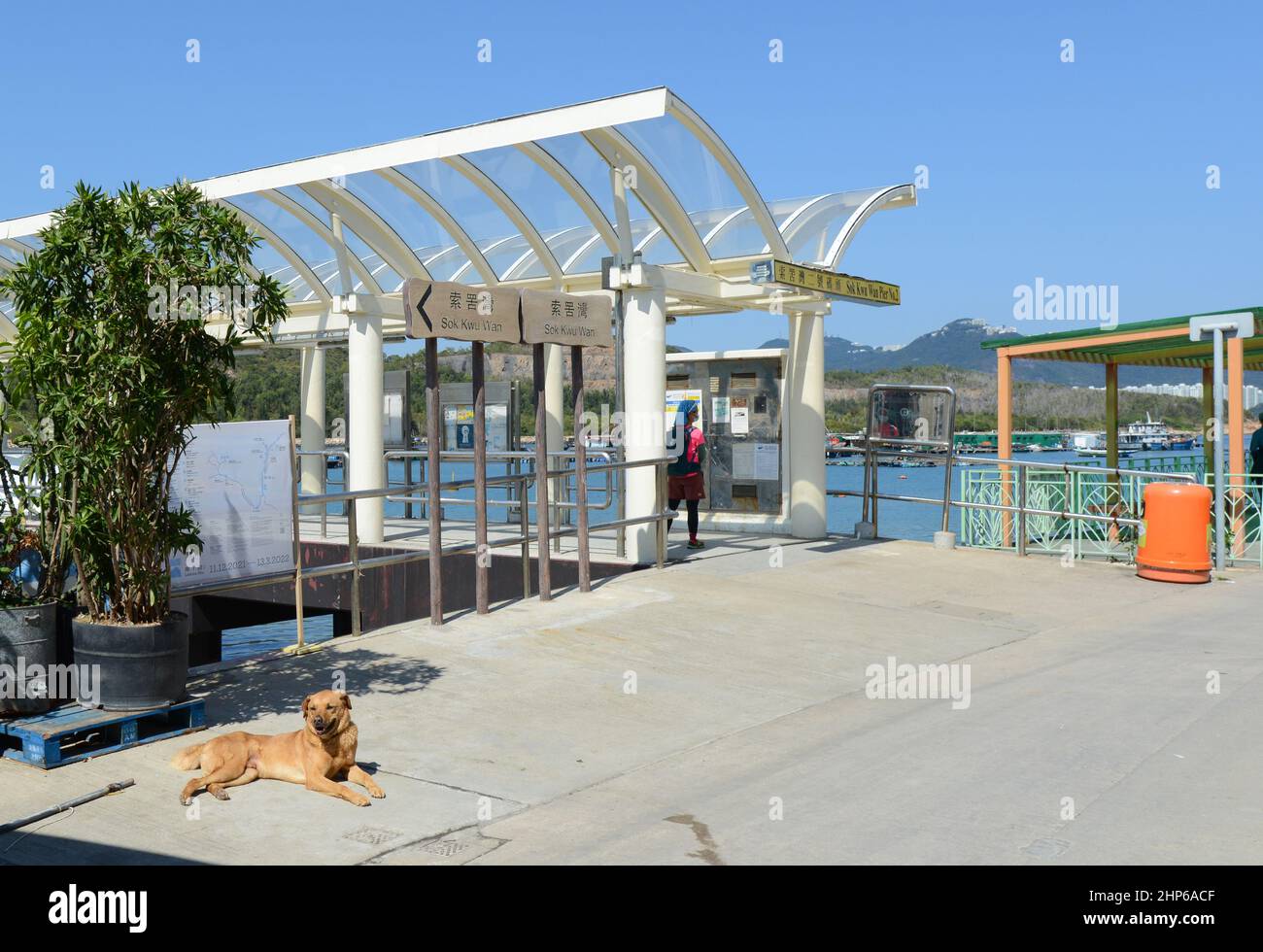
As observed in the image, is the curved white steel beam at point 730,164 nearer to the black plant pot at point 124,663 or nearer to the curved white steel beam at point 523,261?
the curved white steel beam at point 523,261

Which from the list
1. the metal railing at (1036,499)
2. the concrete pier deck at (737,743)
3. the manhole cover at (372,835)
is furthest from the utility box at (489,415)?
the manhole cover at (372,835)

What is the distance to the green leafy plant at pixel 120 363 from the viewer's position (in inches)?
237

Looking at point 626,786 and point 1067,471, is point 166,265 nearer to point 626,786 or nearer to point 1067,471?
point 626,786

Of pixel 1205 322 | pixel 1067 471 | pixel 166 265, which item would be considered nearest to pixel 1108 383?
pixel 1067 471

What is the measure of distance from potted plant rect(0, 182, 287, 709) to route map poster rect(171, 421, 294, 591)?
1332mm

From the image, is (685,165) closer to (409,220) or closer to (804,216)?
(804,216)

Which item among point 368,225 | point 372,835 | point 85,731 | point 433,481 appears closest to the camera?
point 372,835

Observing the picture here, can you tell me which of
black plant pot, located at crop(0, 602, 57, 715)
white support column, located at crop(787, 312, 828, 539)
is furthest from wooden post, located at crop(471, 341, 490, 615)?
white support column, located at crop(787, 312, 828, 539)

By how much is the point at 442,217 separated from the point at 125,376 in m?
8.05

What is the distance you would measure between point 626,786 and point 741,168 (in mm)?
7720

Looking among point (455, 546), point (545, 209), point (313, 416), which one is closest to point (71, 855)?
point (455, 546)

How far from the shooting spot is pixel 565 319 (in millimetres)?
10266

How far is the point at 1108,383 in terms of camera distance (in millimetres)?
19688

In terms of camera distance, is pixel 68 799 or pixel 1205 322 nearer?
pixel 68 799
